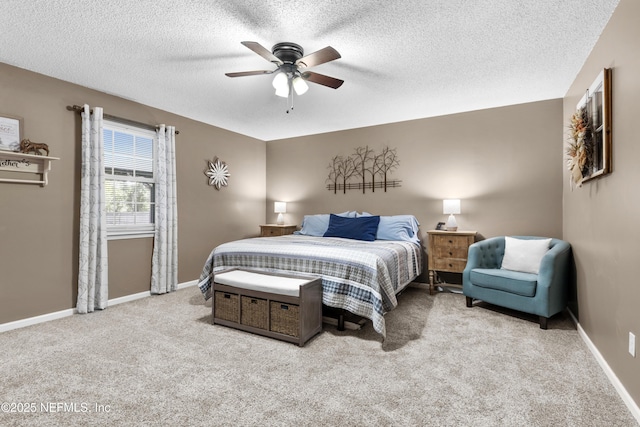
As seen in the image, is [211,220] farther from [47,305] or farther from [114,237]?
[47,305]

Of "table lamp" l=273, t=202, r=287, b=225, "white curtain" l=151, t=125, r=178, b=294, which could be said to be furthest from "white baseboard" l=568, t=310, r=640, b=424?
"white curtain" l=151, t=125, r=178, b=294

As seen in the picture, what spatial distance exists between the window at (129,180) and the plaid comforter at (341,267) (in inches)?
54.2

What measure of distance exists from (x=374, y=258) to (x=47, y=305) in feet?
11.2

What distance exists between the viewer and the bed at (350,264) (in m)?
2.77

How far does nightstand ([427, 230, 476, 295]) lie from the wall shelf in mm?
4489

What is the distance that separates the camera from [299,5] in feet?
7.07

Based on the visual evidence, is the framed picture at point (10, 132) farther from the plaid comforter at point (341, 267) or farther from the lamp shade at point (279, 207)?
the lamp shade at point (279, 207)

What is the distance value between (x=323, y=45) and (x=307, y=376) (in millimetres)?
2593

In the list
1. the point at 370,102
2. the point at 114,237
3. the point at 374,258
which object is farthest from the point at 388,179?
the point at 114,237

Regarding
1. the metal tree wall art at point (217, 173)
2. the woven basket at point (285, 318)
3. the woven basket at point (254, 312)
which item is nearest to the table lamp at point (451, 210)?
the woven basket at point (285, 318)

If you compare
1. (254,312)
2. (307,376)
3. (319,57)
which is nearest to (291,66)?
(319,57)

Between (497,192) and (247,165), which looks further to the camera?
(247,165)

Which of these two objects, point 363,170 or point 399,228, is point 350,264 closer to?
point 399,228

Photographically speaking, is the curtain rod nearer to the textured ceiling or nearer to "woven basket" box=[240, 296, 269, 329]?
the textured ceiling
